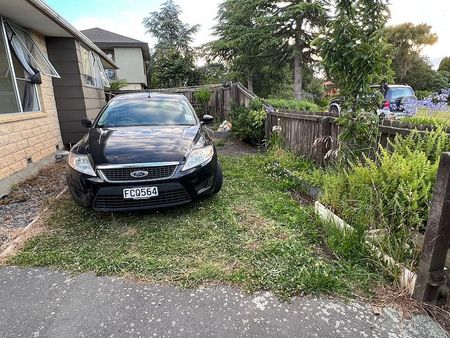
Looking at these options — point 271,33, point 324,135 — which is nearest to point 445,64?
point 271,33

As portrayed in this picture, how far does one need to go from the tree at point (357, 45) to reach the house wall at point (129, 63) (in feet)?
73.4

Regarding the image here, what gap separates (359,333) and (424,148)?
1.90 meters

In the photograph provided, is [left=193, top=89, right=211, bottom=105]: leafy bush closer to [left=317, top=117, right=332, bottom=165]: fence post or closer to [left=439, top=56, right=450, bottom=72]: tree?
[left=317, top=117, right=332, bottom=165]: fence post

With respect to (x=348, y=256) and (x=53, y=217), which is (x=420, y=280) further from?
(x=53, y=217)


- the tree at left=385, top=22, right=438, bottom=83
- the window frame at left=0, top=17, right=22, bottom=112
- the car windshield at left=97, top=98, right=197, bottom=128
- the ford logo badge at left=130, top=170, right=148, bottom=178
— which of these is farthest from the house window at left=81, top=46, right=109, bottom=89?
the tree at left=385, top=22, right=438, bottom=83

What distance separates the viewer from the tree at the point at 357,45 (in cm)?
299

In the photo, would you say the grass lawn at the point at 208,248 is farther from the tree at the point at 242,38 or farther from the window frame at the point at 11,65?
the tree at the point at 242,38

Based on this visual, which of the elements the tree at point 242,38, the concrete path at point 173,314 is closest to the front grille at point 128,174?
the concrete path at point 173,314

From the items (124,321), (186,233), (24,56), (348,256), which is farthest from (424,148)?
(24,56)

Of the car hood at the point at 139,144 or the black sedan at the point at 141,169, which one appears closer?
the black sedan at the point at 141,169

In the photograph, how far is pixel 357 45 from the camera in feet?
9.92

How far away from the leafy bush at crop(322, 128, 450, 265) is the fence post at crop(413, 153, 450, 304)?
0.23 metres

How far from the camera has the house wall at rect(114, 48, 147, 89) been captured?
878 inches

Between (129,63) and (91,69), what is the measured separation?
48.8ft
